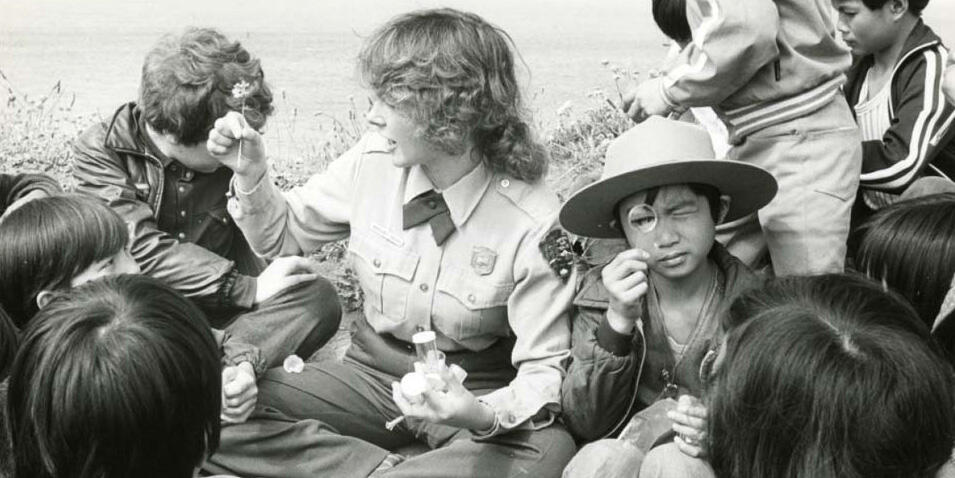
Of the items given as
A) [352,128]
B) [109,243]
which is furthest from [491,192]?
[352,128]

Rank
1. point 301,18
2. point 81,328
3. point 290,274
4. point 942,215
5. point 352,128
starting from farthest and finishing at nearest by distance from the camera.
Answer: point 301,18 → point 352,128 → point 290,274 → point 942,215 → point 81,328

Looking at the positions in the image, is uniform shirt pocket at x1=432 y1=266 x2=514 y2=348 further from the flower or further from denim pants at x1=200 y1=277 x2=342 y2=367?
the flower

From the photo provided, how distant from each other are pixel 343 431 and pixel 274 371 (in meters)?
0.28

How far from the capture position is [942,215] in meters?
3.29

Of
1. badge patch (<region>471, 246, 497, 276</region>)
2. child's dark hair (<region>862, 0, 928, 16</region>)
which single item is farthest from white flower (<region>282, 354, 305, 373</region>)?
child's dark hair (<region>862, 0, 928, 16</region>)

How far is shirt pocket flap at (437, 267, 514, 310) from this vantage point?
3.43m

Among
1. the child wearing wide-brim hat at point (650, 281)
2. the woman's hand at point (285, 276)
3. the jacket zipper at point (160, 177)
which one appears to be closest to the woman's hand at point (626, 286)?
the child wearing wide-brim hat at point (650, 281)

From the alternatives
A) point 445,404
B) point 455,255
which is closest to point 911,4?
point 455,255

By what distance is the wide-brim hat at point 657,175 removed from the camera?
10.2 feet

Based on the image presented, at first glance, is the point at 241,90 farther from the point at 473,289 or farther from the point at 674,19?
the point at 674,19

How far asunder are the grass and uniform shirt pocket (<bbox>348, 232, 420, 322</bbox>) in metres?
0.98

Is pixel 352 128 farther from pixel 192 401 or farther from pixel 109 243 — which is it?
pixel 192 401

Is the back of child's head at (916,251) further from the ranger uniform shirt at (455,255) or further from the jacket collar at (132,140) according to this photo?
the jacket collar at (132,140)

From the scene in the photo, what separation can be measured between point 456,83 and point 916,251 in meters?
1.31
